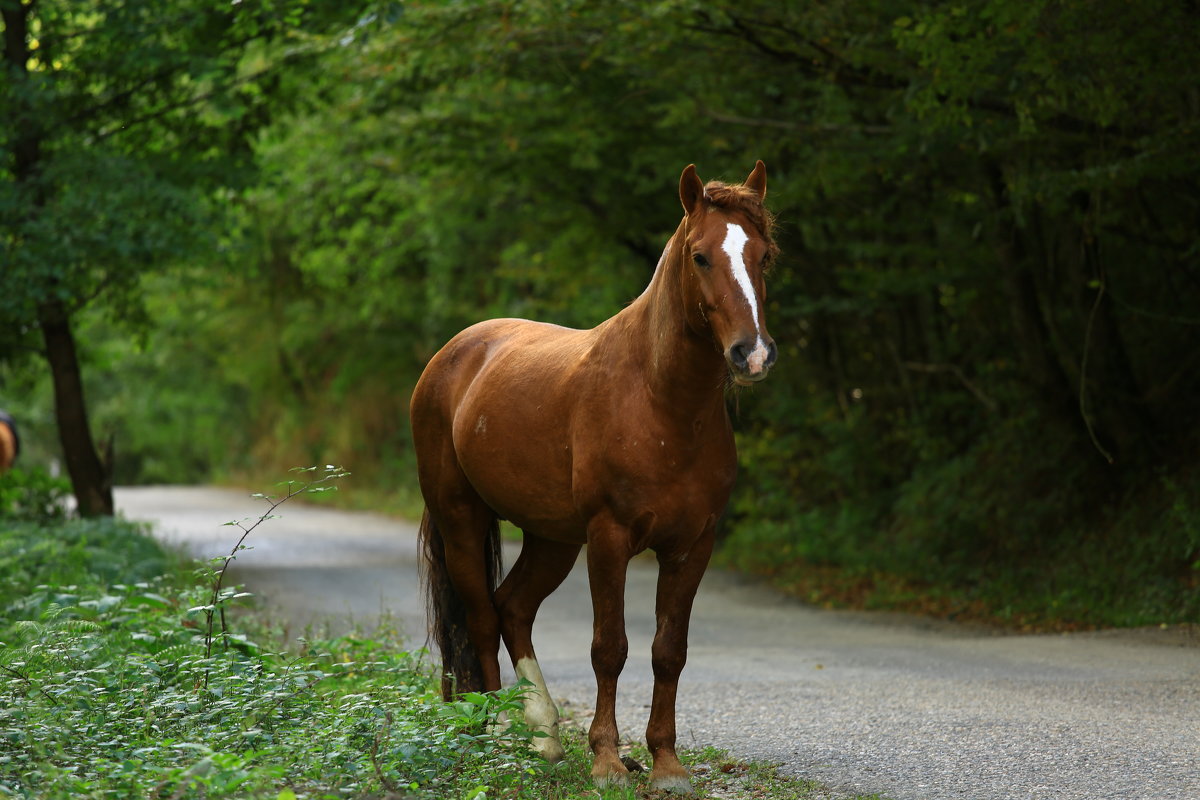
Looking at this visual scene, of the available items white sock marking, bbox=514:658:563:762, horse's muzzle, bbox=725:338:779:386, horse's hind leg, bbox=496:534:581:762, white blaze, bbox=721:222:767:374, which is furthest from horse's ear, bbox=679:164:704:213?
white sock marking, bbox=514:658:563:762

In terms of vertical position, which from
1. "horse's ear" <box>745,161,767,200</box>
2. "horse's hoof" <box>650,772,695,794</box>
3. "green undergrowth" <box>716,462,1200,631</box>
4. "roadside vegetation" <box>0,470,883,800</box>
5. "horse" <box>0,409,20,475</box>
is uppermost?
"horse's ear" <box>745,161,767,200</box>

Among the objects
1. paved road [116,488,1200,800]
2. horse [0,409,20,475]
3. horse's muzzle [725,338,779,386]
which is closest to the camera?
horse's muzzle [725,338,779,386]

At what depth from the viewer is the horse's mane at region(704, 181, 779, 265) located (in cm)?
491

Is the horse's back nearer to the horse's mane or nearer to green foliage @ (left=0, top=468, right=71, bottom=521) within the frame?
the horse's mane

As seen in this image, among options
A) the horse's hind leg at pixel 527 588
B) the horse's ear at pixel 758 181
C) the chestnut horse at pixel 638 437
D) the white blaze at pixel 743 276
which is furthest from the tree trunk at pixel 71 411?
the white blaze at pixel 743 276

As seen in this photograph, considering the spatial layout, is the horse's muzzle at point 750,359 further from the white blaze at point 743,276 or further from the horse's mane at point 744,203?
the horse's mane at point 744,203

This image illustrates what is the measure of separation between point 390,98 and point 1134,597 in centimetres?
927

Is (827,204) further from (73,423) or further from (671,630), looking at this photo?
(671,630)

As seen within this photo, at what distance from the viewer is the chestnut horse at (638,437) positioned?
4.87 meters

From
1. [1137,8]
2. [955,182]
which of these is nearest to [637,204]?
[955,182]

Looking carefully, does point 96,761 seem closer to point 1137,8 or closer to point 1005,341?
point 1137,8

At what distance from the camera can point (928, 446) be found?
48.9ft

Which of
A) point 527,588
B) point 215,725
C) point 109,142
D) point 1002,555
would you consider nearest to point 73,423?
point 109,142

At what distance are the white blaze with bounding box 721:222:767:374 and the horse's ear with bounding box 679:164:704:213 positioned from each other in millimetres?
195
